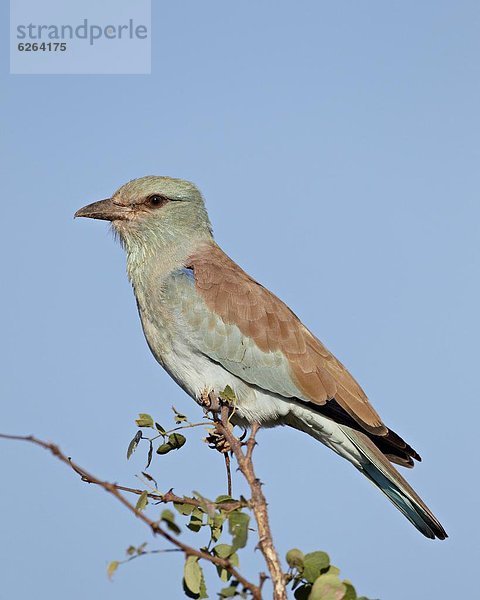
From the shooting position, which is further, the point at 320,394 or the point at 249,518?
the point at 320,394

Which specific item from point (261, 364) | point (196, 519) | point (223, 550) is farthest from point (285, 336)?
point (223, 550)

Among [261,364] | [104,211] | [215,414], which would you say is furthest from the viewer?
[104,211]

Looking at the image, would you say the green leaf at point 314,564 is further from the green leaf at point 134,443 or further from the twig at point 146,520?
the green leaf at point 134,443

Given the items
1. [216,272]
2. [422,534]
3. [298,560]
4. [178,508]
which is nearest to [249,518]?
[298,560]

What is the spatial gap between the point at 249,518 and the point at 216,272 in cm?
384

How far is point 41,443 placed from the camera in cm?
252

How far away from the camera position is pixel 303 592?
9.84ft

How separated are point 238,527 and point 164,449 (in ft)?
4.88

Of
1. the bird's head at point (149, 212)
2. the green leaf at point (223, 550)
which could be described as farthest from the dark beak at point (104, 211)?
the green leaf at point (223, 550)

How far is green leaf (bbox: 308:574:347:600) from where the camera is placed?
2.79m

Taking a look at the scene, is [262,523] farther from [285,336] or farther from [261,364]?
[285,336]

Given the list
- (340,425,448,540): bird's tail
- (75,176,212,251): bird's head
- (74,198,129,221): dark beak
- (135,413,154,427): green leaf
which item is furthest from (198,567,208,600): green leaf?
(74,198,129,221): dark beak

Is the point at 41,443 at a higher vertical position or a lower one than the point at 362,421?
lower

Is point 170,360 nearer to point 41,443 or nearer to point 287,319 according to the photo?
point 287,319
